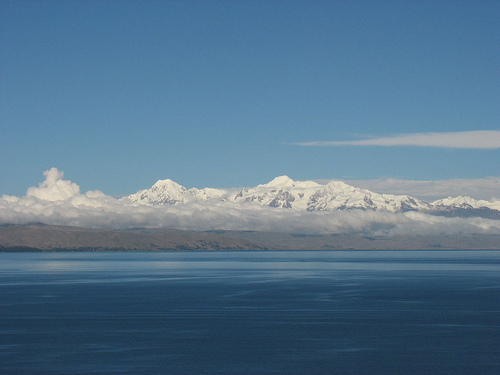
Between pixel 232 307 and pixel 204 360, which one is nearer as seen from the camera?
pixel 204 360

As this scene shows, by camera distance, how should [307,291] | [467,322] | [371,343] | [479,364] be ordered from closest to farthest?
[479,364] < [371,343] < [467,322] < [307,291]

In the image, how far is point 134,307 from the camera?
327 ft

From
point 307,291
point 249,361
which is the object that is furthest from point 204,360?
point 307,291

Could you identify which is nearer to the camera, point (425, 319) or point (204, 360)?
point (204, 360)

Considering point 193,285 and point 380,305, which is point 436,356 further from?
point 193,285

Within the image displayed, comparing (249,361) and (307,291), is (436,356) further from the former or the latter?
(307,291)

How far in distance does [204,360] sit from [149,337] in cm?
1242

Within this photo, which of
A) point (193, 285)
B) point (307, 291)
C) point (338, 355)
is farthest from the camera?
point (193, 285)

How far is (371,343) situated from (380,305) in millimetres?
35205

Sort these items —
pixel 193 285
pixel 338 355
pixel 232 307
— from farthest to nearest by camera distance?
1. pixel 193 285
2. pixel 232 307
3. pixel 338 355

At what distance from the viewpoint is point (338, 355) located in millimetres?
61688

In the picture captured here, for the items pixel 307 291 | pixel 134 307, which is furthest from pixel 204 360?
pixel 307 291

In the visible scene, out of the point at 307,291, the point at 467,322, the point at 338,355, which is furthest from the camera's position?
the point at 307,291

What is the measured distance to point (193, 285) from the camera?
150375 mm
